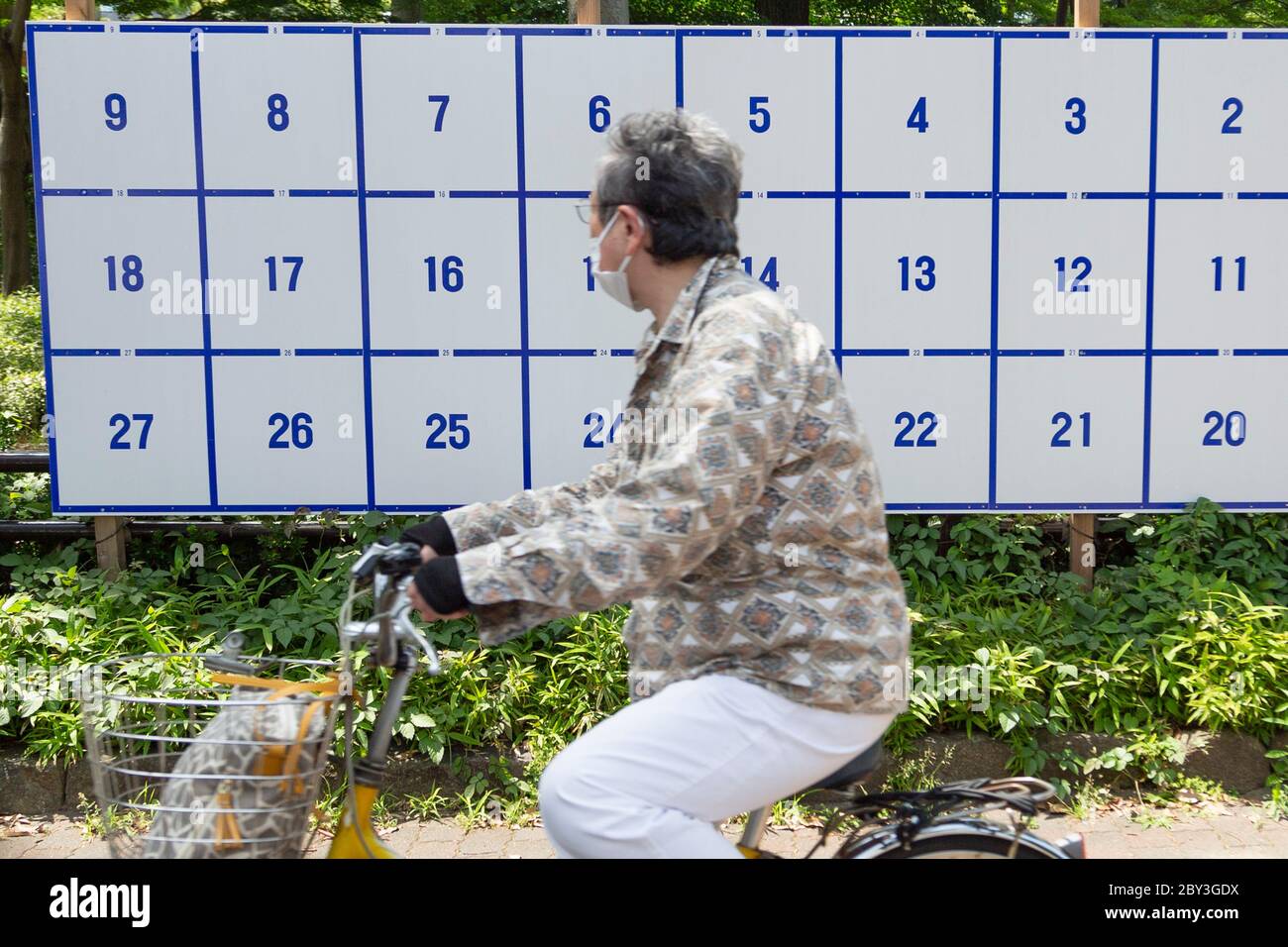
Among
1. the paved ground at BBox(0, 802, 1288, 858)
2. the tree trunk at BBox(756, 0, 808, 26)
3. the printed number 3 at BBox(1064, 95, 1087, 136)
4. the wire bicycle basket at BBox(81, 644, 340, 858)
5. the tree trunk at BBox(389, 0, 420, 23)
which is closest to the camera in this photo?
the wire bicycle basket at BBox(81, 644, 340, 858)

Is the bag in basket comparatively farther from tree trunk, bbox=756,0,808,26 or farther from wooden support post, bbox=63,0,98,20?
tree trunk, bbox=756,0,808,26

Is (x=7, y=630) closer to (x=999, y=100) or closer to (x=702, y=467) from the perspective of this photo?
(x=702, y=467)

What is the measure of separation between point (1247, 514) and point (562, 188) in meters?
3.24

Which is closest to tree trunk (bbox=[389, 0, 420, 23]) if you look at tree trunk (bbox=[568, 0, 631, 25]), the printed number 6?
tree trunk (bbox=[568, 0, 631, 25])

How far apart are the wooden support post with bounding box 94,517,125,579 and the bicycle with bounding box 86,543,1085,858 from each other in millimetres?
3175

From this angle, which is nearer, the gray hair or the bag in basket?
the bag in basket

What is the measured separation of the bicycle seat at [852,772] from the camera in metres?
2.30

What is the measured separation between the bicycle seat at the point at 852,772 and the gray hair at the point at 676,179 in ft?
3.18

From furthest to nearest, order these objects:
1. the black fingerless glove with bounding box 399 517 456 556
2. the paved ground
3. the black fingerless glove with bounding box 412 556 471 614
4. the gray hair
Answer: the paved ground, the black fingerless glove with bounding box 399 517 456 556, the gray hair, the black fingerless glove with bounding box 412 556 471 614

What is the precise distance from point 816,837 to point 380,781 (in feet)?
7.98

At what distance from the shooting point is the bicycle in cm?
221

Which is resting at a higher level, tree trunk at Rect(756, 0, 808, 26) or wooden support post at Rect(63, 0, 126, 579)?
tree trunk at Rect(756, 0, 808, 26)

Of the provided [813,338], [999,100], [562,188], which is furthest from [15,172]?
[813,338]

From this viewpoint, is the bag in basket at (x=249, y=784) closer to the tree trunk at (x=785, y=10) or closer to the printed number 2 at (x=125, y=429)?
the printed number 2 at (x=125, y=429)
